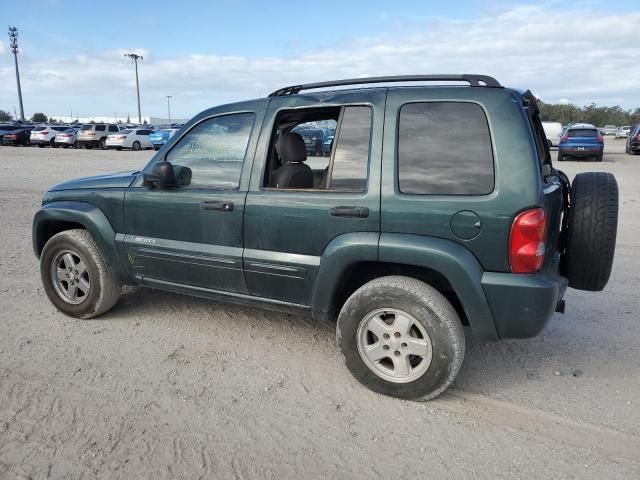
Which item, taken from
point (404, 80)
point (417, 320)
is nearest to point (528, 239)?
point (417, 320)

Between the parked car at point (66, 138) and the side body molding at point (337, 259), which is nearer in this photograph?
the side body molding at point (337, 259)

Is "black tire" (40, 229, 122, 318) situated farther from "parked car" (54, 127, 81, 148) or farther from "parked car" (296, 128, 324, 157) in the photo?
"parked car" (54, 127, 81, 148)

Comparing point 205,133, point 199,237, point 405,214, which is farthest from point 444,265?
point 205,133

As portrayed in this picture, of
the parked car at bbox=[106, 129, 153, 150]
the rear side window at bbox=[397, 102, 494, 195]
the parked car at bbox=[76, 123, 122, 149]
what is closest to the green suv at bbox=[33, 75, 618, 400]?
the rear side window at bbox=[397, 102, 494, 195]

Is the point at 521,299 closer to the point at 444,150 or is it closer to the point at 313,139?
the point at 444,150

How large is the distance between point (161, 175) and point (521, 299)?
8.18 feet

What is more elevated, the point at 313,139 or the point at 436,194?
the point at 313,139

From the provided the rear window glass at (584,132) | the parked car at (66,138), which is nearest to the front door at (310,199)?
the rear window glass at (584,132)

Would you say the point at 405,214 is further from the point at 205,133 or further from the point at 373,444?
the point at 205,133

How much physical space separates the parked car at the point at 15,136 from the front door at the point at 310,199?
3756 centimetres

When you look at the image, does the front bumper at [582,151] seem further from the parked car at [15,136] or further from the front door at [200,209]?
the parked car at [15,136]

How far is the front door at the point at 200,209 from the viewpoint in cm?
353

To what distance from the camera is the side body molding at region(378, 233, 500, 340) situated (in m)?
2.83

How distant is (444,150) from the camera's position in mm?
2945
